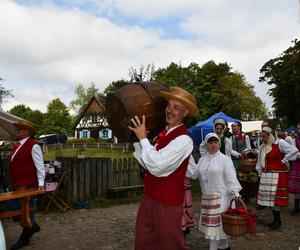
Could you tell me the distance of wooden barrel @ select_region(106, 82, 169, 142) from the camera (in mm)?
2592

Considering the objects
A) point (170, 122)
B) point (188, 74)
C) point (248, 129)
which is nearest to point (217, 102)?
point (188, 74)

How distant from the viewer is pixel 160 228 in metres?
2.83

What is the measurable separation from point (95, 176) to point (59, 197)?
109 centimetres

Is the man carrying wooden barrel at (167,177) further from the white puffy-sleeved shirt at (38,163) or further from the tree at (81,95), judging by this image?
the tree at (81,95)

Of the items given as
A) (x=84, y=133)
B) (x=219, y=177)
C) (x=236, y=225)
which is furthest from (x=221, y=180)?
(x=84, y=133)

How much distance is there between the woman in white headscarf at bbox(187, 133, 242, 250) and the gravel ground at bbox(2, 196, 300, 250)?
3.32 ft

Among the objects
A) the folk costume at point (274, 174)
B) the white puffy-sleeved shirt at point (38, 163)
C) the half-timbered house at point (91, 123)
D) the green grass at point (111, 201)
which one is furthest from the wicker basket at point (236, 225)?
the half-timbered house at point (91, 123)

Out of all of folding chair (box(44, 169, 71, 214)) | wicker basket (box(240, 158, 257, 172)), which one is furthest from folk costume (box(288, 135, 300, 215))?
folding chair (box(44, 169, 71, 214))

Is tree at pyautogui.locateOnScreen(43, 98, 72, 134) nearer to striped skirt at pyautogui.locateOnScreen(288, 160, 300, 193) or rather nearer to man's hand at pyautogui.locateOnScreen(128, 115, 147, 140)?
striped skirt at pyautogui.locateOnScreen(288, 160, 300, 193)

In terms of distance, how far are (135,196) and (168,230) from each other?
6538mm

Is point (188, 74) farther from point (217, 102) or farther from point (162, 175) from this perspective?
point (162, 175)

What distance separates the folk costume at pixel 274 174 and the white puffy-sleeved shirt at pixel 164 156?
12.3 feet

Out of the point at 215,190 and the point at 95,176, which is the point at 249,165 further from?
the point at 95,176

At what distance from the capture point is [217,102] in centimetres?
4672
